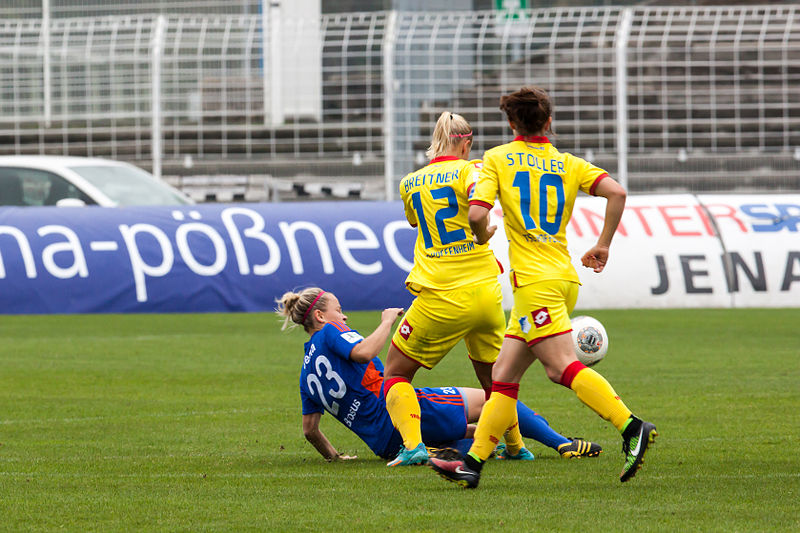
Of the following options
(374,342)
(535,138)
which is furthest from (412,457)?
(535,138)

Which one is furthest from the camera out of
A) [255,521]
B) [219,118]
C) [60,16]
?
[60,16]

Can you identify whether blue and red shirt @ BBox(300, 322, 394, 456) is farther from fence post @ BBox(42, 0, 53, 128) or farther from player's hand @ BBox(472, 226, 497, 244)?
fence post @ BBox(42, 0, 53, 128)

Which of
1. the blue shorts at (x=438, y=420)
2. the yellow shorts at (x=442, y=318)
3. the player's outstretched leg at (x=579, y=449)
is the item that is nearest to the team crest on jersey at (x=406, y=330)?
the yellow shorts at (x=442, y=318)

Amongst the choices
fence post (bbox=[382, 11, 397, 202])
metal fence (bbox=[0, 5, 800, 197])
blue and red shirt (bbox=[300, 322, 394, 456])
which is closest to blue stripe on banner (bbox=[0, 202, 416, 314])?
fence post (bbox=[382, 11, 397, 202])

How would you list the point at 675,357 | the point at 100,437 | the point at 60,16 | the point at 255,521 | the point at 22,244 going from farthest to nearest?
1. the point at 60,16
2. the point at 22,244
3. the point at 675,357
4. the point at 100,437
5. the point at 255,521

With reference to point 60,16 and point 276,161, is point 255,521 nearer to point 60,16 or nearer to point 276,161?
point 276,161

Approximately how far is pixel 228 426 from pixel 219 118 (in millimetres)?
13913

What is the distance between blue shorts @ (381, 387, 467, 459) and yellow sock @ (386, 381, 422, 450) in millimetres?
209

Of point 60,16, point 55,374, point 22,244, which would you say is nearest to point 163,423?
point 55,374

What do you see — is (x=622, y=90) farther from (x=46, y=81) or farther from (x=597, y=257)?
(x=597, y=257)

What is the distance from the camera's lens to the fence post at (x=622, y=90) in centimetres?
1914

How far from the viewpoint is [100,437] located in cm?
714

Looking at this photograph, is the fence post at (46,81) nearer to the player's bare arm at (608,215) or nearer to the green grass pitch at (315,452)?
the green grass pitch at (315,452)

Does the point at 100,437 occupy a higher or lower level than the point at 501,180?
lower
